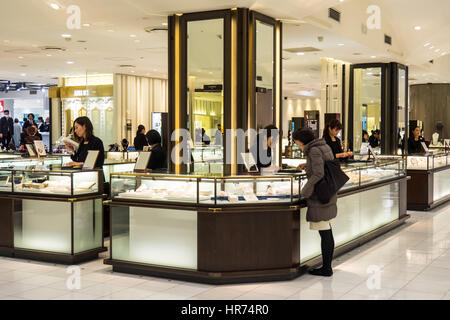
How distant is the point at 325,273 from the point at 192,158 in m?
2.69

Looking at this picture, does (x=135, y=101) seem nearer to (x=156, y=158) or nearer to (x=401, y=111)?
(x=401, y=111)

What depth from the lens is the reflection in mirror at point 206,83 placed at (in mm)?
6883

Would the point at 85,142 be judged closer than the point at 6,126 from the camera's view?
Yes

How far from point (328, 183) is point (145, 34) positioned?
5339mm

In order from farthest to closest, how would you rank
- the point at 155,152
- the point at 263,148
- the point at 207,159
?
the point at 207,159
the point at 263,148
the point at 155,152

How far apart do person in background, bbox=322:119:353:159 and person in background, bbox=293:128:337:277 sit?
1741 mm

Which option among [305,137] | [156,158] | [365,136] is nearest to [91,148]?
[156,158]

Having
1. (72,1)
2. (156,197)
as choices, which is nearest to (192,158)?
(156,197)

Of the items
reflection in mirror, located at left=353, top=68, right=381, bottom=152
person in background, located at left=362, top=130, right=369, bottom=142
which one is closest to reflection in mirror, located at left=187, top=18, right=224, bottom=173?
reflection in mirror, located at left=353, top=68, right=381, bottom=152

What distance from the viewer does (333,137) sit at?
7.27 m

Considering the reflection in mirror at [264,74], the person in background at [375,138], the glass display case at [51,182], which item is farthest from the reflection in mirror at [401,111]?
the glass display case at [51,182]

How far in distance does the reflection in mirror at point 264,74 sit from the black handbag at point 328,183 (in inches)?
78.1

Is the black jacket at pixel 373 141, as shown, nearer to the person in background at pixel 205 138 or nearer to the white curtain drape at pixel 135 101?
the person in background at pixel 205 138
